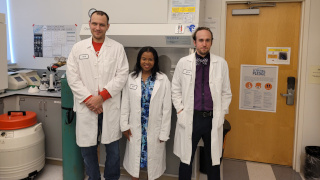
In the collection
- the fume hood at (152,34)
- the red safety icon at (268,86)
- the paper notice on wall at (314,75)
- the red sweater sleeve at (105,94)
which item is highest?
the fume hood at (152,34)

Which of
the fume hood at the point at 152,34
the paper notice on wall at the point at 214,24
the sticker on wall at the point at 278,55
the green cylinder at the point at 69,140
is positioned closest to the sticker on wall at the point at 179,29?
the fume hood at the point at 152,34

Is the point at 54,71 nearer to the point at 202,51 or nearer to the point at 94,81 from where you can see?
the point at 94,81

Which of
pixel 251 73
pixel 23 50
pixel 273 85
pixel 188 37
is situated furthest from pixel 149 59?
pixel 23 50

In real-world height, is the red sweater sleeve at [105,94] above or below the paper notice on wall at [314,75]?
below

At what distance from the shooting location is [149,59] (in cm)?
207

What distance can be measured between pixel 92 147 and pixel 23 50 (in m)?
2.07

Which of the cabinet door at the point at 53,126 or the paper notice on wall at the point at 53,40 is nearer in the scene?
the cabinet door at the point at 53,126

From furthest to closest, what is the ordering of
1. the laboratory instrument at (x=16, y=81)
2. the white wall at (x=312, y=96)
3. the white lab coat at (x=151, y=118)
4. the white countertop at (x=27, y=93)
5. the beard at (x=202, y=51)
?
the laboratory instrument at (x=16, y=81) < the white countertop at (x=27, y=93) < the white wall at (x=312, y=96) < the white lab coat at (x=151, y=118) < the beard at (x=202, y=51)

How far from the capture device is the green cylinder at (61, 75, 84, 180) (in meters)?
2.31

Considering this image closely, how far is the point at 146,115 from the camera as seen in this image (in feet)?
6.83

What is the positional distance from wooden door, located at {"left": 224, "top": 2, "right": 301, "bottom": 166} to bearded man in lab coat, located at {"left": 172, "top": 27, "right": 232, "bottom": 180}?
1.01m

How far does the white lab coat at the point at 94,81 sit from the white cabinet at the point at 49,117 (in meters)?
0.76

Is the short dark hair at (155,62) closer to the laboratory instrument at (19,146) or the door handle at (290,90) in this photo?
the laboratory instrument at (19,146)

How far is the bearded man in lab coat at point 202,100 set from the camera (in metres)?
1.96
